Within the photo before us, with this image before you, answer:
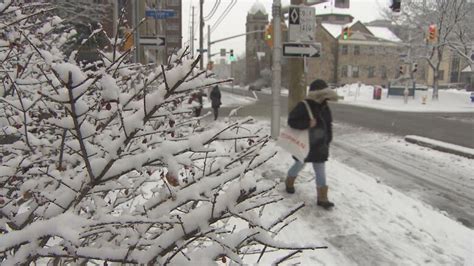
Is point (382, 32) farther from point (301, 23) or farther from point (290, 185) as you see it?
point (290, 185)

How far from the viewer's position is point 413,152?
11.1m

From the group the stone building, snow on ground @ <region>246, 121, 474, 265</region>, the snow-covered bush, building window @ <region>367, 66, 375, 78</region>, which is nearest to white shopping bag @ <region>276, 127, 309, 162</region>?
snow on ground @ <region>246, 121, 474, 265</region>

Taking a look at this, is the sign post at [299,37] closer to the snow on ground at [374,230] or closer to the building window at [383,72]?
the snow on ground at [374,230]

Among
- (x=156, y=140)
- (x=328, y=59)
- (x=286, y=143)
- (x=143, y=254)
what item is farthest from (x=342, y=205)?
(x=328, y=59)

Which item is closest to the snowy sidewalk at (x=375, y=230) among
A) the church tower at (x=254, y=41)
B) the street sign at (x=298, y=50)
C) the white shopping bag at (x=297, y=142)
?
the white shopping bag at (x=297, y=142)

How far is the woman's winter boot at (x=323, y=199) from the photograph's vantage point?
5.90 m

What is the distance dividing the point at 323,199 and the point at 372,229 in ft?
2.95

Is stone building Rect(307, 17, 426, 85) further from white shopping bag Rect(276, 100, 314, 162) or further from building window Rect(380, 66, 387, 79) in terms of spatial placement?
white shopping bag Rect(276, 100, 314, 162)

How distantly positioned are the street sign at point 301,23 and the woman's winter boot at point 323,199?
5.56 m

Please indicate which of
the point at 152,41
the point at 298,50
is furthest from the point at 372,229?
the point at 152,41

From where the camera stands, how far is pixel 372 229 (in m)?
5.19

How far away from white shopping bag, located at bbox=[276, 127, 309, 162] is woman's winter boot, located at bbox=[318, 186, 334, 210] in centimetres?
48

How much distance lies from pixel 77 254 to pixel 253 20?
294ft

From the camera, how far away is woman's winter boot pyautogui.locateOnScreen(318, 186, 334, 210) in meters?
5.90
